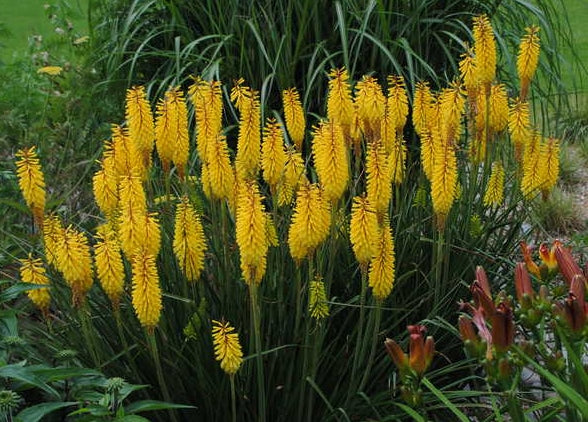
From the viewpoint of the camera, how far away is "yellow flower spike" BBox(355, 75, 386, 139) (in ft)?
9.52

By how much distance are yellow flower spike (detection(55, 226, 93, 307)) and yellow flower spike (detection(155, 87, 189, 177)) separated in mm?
372

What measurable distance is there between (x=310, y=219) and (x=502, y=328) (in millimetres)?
656

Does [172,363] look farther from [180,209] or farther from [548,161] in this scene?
[548,161]

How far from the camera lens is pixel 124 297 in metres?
2.93

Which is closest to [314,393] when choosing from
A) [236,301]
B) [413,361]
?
[236,301]

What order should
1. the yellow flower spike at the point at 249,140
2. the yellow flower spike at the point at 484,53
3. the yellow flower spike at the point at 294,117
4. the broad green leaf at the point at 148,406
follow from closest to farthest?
the broad green leaf at the point at 148,406, the yellow flower spike at the point at 249,140, the yellow flower spike at the point at 294,117, the yellow flower spike at the point at 484,53

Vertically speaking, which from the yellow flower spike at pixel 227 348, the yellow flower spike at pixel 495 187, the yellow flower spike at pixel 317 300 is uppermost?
the yellow flower spike at pixel 495 187

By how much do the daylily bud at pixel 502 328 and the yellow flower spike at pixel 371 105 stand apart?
111cm

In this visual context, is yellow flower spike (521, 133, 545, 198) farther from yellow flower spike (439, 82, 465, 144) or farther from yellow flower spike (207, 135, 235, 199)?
yellow flower spike (207, 135, 235, 199)

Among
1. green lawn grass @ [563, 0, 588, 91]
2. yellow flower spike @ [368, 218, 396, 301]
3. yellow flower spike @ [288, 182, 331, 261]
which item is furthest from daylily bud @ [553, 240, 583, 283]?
green lawn grass @ [563, 0, 588, 91]

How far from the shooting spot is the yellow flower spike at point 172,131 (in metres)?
2.72

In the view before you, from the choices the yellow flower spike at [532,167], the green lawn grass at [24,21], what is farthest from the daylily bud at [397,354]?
the green lawn grass at [24,21]

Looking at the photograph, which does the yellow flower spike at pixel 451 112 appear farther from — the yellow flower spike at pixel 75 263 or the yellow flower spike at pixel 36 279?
the yellow flower spike at pixel 36 279

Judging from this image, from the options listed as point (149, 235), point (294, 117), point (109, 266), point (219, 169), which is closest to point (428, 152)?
point (294, 117)
